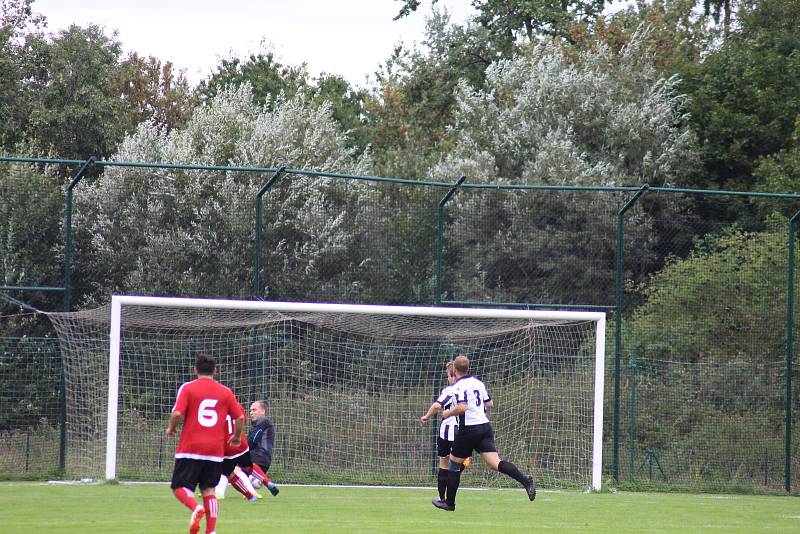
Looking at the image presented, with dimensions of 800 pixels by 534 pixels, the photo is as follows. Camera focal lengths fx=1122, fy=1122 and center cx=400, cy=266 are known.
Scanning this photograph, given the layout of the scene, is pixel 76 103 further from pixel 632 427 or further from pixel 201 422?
pixel 201 422

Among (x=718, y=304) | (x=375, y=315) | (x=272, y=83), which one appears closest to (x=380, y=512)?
(x=375, y=315)

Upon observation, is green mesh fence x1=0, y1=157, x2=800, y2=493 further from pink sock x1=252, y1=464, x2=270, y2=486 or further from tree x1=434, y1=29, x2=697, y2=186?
tree x1=434, y1=29, x2=697, y2=186

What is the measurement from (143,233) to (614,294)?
7.81m

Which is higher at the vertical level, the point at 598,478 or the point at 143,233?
the point at 143,233

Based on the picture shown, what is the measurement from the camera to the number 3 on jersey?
9586 mm

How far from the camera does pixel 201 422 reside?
9.59 m

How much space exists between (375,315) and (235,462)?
16.3 ft

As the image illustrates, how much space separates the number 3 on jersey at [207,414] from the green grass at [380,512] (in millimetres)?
1042

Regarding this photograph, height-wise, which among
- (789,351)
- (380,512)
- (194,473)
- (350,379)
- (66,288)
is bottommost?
(380,512)

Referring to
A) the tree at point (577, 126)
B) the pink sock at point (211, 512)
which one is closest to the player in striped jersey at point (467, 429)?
the pink sock at point (211, 512)

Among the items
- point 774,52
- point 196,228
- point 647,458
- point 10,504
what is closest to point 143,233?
point 196,228

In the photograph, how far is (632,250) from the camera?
18234 millimetres

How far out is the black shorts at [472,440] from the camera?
40.6 ft

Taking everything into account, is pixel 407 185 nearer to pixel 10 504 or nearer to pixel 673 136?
pixel 10 504
